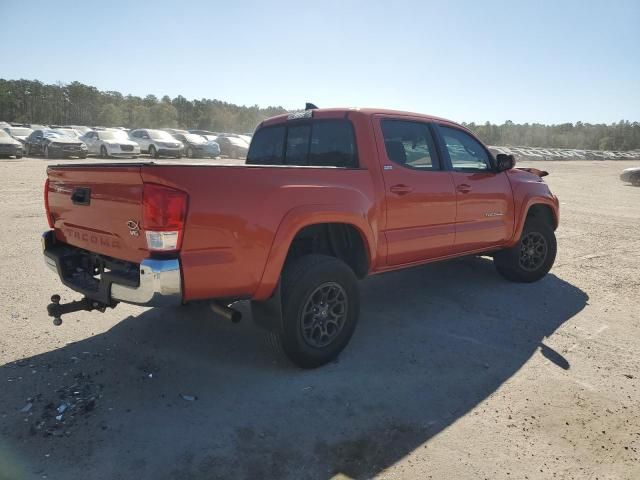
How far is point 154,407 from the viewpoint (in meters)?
2.93

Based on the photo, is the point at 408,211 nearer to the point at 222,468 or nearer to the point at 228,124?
the point at 222,468

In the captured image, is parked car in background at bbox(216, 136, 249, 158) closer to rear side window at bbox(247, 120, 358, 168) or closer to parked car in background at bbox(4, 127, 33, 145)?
parked car in background at bbox(4, 127, 33, 145)

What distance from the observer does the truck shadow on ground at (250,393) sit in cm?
246

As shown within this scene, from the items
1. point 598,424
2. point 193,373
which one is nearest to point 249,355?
point 193,373

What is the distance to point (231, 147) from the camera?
29703 mm

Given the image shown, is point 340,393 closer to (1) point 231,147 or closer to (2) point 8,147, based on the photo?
(2) point 8,147

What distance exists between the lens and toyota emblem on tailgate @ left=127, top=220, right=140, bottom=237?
2.71 meters

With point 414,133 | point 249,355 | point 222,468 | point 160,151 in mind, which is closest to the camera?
point 222,468

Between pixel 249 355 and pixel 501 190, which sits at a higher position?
pixel 501 190

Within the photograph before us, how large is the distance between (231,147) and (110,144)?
8.38 m

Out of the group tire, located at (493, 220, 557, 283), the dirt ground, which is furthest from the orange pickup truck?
tire, located at (493, 220, 557, 283)

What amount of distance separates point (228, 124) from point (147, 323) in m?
87.7

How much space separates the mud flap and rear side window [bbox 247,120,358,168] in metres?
1.35

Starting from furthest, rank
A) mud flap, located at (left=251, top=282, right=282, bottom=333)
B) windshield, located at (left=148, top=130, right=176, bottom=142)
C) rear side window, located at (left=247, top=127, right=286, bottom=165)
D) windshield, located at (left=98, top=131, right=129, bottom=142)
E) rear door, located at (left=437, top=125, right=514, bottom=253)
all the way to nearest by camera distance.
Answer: windshield, located at (left=148, top=130, right=176, bottom=142), windshield, located at (left=98, top=131, right=129, bottom=142), rear door, located at (left=437, top=125, right=514, bottom=253), rear side window, located at (left=247, top=127, right=286, bottom=165), mud flap, located at (left=251, top=282, right=282, bottom=333)
